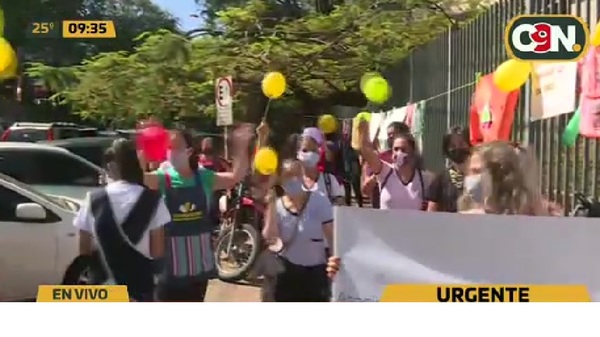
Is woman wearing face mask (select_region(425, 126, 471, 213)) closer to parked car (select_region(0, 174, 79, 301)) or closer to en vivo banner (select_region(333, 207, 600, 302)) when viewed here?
en vivo banner (select_region(333, 207, 600, 302))

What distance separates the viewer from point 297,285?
9.91 feet

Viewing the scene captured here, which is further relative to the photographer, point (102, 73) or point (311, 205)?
point (311, 205)

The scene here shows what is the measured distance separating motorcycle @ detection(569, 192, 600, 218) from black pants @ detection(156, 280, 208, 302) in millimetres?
1180

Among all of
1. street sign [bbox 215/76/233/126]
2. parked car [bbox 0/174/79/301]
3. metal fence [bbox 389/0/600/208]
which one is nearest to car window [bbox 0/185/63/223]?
parked car [bbox 0/174/79/301]

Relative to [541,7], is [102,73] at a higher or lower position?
lower

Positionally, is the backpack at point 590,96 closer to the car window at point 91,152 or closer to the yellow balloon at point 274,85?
the yellow balloon at point 274,85

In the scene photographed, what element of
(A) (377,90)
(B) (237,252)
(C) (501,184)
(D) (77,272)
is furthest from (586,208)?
(D) (77,272)

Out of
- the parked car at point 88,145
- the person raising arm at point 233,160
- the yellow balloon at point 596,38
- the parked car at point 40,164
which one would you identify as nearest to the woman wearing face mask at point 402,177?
the person raising arm at point 233,160

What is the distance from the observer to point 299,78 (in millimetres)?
2848

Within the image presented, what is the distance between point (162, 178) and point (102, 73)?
0.39 m

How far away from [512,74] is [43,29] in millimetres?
1404
